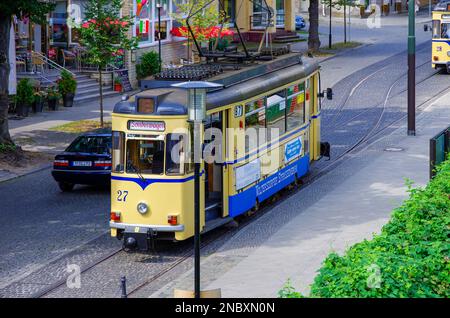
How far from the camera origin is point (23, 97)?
36.2m

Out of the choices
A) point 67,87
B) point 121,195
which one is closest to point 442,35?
point 67,87

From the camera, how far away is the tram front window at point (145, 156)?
1830cm

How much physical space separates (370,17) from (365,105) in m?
41.7

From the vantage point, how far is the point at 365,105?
39.5 m

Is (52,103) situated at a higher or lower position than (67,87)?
lower

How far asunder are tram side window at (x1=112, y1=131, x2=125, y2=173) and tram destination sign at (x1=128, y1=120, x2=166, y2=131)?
265mm

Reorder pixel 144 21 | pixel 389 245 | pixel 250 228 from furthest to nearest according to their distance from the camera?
pixel 144 21
pixel 250 228
pixel 389 245

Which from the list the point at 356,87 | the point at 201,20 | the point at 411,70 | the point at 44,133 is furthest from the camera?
the point at 201,20

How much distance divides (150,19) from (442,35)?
12.9 m

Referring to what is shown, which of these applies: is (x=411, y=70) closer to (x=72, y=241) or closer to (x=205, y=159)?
(x=205, y=159)

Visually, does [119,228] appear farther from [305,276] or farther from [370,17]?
[370,17]

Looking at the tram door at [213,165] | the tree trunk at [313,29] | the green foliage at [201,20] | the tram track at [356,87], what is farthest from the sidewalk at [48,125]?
the tree trunk at [313,29]
